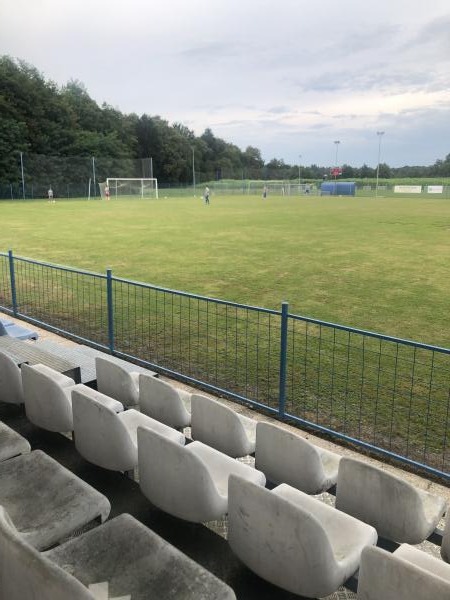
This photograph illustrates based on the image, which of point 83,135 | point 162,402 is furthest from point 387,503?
point 83,135

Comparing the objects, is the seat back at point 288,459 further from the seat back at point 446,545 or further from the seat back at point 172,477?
the seat back at point 446,545

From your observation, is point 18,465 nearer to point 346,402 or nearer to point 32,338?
point 346,402

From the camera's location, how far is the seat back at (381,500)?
2.72 meters

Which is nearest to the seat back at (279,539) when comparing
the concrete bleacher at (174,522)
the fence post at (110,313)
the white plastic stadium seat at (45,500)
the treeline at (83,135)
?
the concrete bleacher at (174,522)

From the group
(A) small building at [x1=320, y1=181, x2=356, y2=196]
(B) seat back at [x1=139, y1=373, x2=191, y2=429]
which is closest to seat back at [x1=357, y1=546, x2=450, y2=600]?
(B) seat back at [x1=139, y1=373, x2=191, y2=429]

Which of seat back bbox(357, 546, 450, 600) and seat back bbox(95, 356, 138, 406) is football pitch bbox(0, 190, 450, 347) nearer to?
seat back bbox(95, 356, 138, 406)

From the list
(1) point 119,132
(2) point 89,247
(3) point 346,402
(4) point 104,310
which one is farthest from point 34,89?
(3) point 346,402

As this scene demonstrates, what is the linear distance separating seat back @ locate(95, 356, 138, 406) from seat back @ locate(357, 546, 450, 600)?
8.75ft

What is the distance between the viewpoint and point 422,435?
17.1 feet

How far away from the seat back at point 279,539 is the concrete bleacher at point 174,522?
13cm

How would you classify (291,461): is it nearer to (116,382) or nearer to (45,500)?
(45,500)

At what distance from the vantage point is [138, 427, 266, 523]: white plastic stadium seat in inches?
106

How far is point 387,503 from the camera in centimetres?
278

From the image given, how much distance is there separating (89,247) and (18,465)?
1601 centimetres
